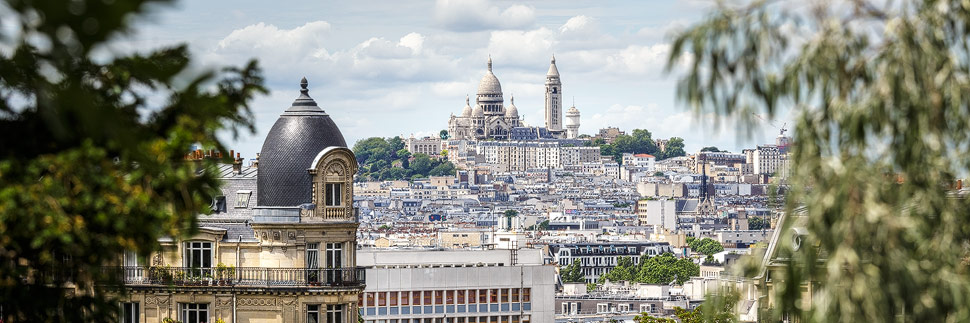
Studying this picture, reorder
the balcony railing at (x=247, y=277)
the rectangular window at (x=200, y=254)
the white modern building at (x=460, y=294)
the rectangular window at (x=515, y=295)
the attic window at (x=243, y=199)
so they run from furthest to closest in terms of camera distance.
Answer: the rectangular window at (x=515, y=295)
the white modern building at (x=460, y=294)
the attic window at (x=243, y=199)
the rectangular window at (x=200, y=254)
the balcony railing at (x=247, y=277)

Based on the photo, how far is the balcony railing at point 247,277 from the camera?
29.1 m

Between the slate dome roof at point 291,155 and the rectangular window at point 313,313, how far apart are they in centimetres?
160

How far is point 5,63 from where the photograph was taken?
1042cm

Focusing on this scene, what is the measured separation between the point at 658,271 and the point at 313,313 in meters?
158

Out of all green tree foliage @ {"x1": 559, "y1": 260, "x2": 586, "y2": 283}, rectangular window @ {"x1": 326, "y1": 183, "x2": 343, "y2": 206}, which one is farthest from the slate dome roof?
green tree foliage @ {"x1": 559, "y1": 260, "x2": 586, "y2": 283}

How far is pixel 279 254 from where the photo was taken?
96.0 ft

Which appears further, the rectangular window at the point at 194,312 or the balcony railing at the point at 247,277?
the rectangular window at the point at 194,312

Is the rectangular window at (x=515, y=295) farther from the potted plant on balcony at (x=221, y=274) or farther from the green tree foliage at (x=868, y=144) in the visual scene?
the green tree foliage at (x=868, y=144)

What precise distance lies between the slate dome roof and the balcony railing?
3.52 feet

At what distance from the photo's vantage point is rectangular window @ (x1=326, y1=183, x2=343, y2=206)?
29.7 meters

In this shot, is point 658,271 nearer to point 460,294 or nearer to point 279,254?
point 460,294

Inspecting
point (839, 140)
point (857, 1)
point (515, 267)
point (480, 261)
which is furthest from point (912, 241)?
point (480, 261)

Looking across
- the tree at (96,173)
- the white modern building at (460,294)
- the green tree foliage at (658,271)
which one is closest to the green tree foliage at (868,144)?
the tree at (96,173)

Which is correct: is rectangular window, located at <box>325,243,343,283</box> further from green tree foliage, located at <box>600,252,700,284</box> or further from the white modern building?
green tree foliage, located at <box>600,252,700,284</box>
